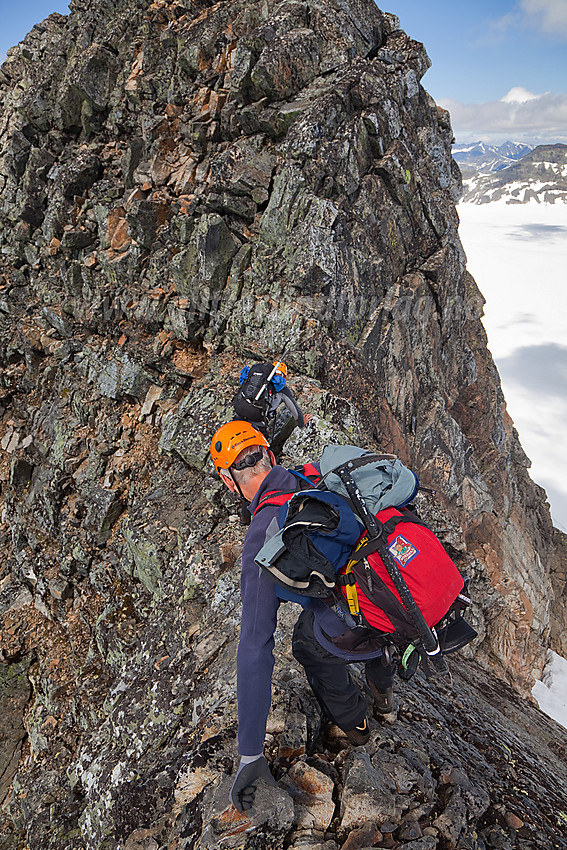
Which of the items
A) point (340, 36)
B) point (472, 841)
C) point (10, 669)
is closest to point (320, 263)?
point (340, 36)

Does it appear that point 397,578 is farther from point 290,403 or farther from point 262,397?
point 290,403

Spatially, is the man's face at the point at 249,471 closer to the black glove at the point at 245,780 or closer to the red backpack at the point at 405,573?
the red backpack at the point at 405,573

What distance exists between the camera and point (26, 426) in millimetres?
19141

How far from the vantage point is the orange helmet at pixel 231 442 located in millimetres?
4496

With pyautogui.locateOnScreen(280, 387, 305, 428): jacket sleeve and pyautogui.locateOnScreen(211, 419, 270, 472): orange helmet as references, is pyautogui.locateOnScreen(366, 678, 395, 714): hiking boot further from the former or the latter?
pyautogui.locateOnScreen(280, 387, 305, 428): jacket sleeve

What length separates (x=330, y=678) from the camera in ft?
15.5

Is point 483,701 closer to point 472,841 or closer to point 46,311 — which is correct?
point 472,841

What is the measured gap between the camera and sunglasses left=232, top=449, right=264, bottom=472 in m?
4.52

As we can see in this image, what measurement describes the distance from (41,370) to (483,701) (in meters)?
19.1

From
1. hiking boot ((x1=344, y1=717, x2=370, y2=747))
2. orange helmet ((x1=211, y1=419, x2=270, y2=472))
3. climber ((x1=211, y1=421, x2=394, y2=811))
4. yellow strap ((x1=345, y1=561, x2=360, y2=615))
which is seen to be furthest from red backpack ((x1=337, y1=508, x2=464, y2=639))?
hiking boot ((x1=344, y1=717, x2=370, y2=747))

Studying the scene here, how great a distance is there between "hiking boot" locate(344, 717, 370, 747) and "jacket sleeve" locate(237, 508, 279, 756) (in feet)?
5.40

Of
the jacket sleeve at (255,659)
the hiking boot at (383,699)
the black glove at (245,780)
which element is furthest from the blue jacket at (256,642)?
the hiking boot at (383,699)

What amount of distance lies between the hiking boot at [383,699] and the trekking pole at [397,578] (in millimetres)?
1884

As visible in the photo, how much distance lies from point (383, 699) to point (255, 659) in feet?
8.41
